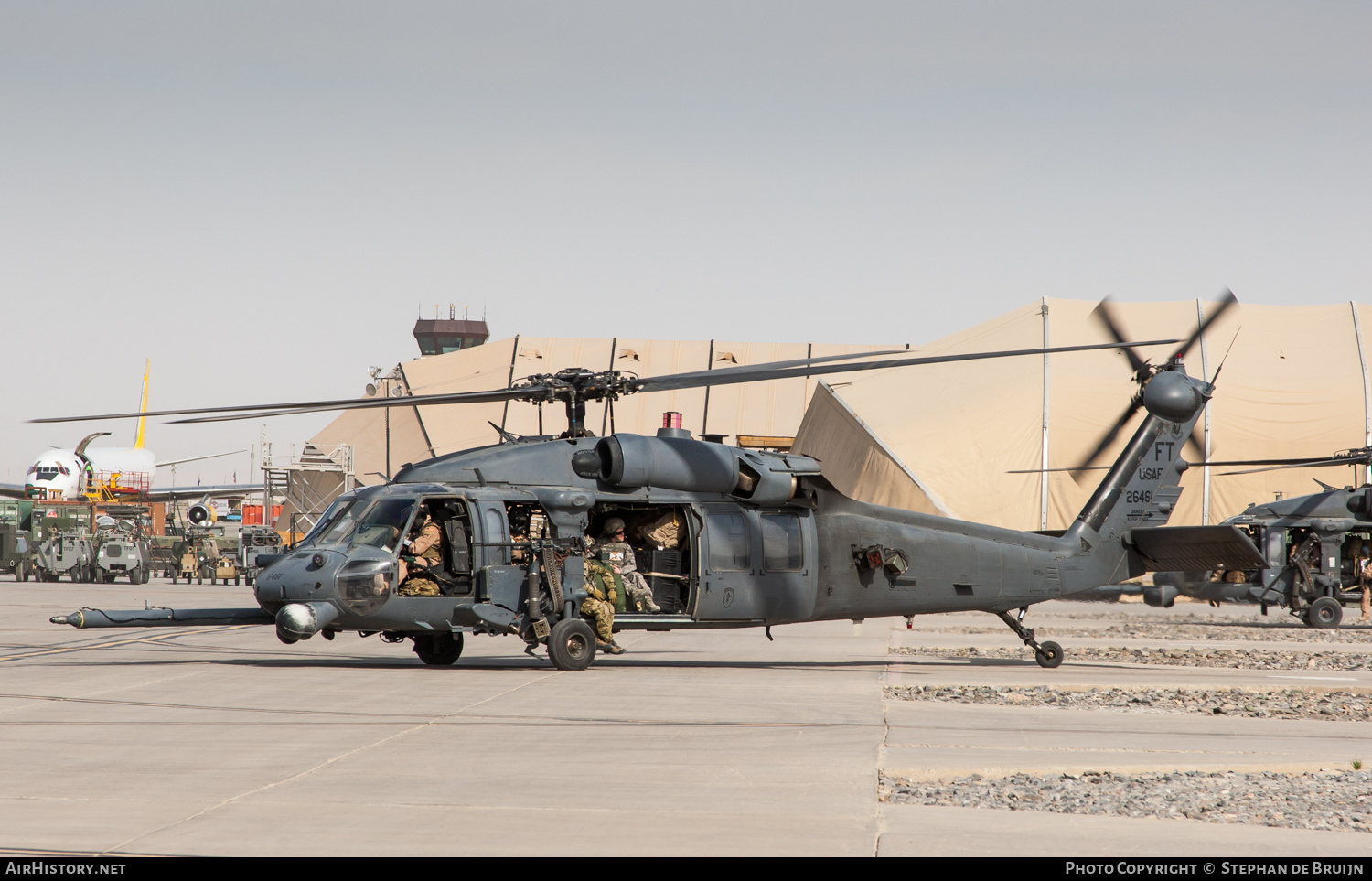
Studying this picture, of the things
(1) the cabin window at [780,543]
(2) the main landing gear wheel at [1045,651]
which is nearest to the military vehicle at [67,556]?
(1) the cabin window at [780,543]

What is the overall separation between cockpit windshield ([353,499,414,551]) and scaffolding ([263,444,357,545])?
4565cm

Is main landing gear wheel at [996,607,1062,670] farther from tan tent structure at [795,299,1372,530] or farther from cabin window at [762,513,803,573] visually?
tan tent structure at [795,299,1372,530]

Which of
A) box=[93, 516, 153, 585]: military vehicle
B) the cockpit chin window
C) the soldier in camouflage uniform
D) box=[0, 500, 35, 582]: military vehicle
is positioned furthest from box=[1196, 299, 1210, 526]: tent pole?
box=[0, 500, 35, 582]: military vehicle

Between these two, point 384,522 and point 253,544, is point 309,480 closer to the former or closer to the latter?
point 253,544

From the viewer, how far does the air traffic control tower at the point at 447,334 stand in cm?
12369

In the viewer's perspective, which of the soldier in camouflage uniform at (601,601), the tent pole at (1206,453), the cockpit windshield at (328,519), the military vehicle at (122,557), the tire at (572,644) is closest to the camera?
the cockpit windshield at (328,519)

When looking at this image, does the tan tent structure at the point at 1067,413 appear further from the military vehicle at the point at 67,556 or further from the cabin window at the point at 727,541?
the cabin window at the point at 727,541

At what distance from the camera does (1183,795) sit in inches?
282

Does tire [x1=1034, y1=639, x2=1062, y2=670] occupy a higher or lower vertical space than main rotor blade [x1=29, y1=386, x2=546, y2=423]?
lower

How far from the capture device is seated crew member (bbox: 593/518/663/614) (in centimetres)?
1541

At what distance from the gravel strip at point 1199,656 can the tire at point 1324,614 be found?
8854mm

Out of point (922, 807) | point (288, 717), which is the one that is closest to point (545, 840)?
point (922, 807)

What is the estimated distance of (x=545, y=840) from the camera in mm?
5605
